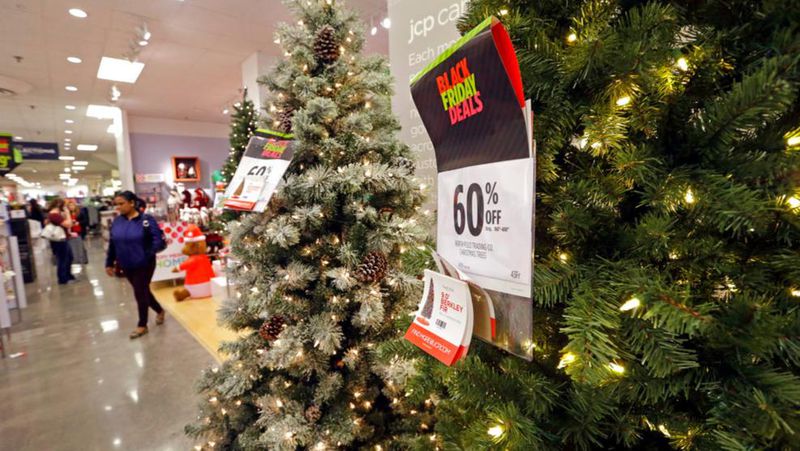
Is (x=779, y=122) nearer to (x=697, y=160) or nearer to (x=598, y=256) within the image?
(x=697, y=160)

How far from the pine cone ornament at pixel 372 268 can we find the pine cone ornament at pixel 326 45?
2.88ft

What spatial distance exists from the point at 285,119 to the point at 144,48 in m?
5.26

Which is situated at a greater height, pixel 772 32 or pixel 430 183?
pixel 772 32

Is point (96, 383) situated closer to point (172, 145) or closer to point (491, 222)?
point (491, 222)

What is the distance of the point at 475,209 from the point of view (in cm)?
61

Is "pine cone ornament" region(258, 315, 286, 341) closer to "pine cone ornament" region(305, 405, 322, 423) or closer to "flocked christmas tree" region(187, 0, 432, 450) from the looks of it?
"flocked christmas tree" region(187, 0, 432, 450)

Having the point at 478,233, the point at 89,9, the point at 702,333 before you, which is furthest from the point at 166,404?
the point at 89,9

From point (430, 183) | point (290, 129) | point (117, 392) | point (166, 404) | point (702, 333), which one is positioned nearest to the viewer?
point (702, 333)

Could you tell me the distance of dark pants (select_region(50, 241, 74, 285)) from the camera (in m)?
6.64

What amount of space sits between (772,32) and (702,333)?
0.37m

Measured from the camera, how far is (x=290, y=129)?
63.5 inches

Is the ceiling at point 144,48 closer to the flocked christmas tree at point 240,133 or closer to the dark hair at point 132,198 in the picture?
the flocked christmas tree at point 240,133

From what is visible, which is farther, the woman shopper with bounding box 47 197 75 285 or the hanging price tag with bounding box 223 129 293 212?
the woman shopper with bounding box 47 197 75 285

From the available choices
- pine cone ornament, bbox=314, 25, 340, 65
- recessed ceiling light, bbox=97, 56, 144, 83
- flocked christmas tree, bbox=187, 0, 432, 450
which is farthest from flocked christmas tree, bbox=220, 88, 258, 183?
recessed ceiling light, bbox=97, 56, 144, 83
